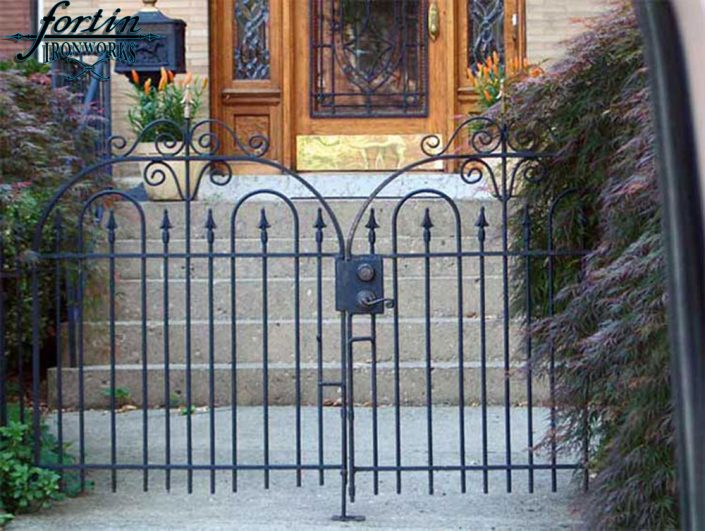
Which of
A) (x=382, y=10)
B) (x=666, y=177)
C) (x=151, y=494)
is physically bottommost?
(x=151, y=494)

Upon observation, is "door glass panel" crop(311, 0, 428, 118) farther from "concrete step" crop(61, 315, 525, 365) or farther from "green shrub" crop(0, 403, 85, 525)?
"green shrub" crop(0, 403, 85, 525)

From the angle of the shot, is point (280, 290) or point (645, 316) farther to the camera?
point (280, 290)

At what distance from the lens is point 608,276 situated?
168 inches

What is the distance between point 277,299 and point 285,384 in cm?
76

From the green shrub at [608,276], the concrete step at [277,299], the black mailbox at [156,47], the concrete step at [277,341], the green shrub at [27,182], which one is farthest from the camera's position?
the black mailbox at [156,47]

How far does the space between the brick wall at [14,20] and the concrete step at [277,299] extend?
150 inches

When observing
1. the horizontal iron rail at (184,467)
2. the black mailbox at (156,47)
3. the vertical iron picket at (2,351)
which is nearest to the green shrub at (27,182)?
the vertical iron picket at (2,351)

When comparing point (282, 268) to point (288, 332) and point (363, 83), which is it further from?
point (363, 83)

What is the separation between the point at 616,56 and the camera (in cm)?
483

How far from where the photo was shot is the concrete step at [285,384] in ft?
23.9

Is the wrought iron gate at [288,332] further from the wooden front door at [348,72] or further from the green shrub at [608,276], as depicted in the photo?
the wooden front door at [348,72]

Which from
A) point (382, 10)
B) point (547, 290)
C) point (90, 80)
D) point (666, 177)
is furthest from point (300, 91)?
point (666, 177)

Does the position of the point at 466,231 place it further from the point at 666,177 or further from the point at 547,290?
the point at 666,177

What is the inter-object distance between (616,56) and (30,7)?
7.25m
